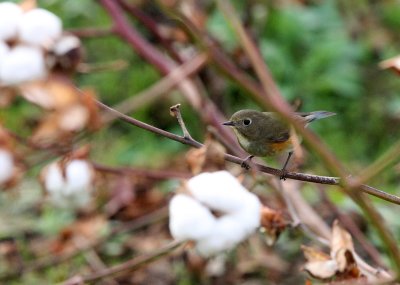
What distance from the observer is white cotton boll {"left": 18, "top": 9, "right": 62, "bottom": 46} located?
3.71ft

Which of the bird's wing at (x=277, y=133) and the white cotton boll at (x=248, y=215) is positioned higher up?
the white cotton boll at (x=248, y=215)

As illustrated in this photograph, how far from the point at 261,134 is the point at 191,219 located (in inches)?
28.7

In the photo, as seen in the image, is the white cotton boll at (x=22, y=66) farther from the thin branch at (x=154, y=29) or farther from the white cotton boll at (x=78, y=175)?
the thin branch at (x=154, y=29)

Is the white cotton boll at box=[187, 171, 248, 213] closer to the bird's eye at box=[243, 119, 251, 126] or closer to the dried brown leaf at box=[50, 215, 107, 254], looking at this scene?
the bird's eye at box=[243, 119, 251, 126]

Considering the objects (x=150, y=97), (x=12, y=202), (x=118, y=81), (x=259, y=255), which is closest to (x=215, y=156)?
(x=150, y=97)

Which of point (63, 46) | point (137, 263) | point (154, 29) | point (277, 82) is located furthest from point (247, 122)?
point (277, 82)

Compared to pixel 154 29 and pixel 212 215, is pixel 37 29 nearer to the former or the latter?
pixel 212 215

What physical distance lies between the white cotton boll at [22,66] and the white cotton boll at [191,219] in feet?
0.79

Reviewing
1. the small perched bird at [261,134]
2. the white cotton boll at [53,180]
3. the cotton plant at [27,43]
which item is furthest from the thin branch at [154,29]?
Answer: the cotton plant at [27,43]

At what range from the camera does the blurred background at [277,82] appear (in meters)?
2.65

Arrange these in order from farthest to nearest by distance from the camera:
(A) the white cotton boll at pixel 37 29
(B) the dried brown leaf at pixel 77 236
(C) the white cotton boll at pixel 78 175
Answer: (B) the dried brown leaf at pixel 77 236 < (C) the white cotton boll at pixel 78 175 < (A) the white cotton boll at pixel 37 29

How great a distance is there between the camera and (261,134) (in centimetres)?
166

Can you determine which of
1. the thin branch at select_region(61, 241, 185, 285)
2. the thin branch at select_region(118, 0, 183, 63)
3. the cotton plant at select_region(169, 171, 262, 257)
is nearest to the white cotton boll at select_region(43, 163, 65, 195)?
the thin branch at select_region(61, 241, 185, 285)

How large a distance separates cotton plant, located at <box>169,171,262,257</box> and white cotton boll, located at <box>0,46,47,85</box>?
0.24m
